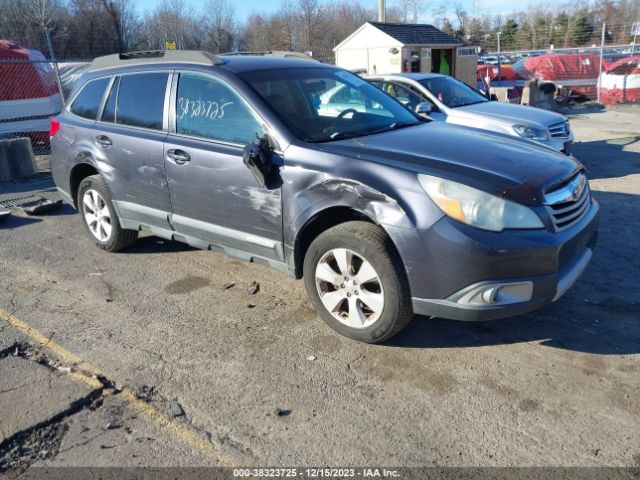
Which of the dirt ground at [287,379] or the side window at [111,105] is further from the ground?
the side window at [111,105]

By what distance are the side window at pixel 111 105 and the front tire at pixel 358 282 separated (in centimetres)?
266

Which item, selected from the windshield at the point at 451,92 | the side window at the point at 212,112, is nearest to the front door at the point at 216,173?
the side window at the point at 212,112

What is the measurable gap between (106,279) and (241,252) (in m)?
1.55

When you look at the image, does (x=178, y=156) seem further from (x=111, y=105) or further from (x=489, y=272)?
(x=489, y=272)

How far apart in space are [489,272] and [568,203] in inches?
33.1

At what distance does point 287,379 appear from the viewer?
3279mm

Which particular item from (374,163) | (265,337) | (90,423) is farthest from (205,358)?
(374,163)

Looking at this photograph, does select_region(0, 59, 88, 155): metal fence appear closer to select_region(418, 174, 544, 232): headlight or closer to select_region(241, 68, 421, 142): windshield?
select_region(241, 68, 421, 142): windshield

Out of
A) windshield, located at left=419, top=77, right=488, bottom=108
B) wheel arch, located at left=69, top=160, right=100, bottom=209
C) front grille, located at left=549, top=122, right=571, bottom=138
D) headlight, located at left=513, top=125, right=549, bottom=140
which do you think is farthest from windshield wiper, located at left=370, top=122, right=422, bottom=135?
windshield, located at left=419, top=77, right=488, bottom=108

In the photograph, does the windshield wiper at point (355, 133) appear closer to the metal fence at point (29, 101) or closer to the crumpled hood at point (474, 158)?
the crumpled hood at point (474, 158)

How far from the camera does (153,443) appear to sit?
2.76m

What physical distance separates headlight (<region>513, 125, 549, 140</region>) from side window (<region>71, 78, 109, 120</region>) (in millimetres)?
5539

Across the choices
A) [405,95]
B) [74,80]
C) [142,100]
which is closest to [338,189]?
[142,100]

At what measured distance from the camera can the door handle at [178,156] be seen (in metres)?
4.27
